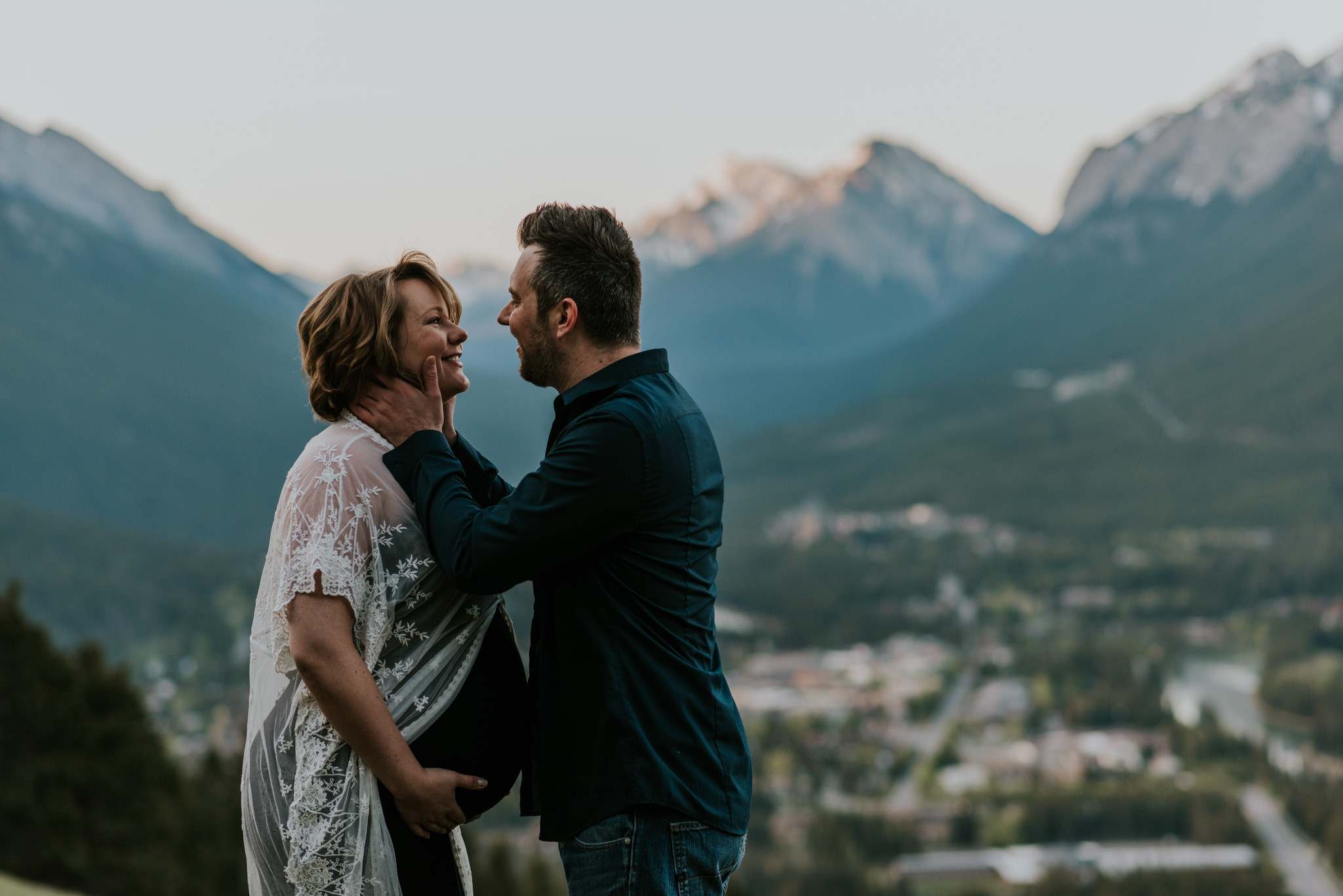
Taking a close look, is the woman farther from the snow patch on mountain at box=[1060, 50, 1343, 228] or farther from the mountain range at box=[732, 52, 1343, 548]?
the snow patch on mountain at box=[1060, 50, 1343, 228]

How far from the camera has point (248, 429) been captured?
459 feet

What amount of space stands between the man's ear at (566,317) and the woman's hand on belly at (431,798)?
102 centimetres

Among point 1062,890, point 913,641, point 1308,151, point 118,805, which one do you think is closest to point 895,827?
point 1062,890

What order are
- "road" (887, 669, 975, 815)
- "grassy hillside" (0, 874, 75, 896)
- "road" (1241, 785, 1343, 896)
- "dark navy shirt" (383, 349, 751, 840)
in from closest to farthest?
"dark navy shirt" (383, 349, 751, 840)
"grassy hillside" (0, 874, 75, 896)
"road" (1241, 785, 1343, 896)
"road" (887, 669, 975, 815)

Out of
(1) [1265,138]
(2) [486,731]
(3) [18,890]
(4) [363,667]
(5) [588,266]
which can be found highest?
(1) [1265,138]

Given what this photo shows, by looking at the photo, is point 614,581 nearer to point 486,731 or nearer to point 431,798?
point 486,731

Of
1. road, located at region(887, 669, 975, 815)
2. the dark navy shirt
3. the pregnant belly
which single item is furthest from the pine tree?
road, located at region(887, 669, 975, 815)

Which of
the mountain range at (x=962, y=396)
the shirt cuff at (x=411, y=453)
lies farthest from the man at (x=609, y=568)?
the mountain range at (x=962, y=396)

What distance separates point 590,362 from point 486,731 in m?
0.89

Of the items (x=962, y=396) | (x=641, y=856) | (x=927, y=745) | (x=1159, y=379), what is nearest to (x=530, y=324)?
(x=641, y=856)

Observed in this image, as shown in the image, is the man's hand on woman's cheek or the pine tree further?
the pine tree

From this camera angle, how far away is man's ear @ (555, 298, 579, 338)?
275 centimetres

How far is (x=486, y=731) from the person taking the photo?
9.45 ft

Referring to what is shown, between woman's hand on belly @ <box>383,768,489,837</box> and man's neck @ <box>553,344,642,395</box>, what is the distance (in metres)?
0.90
